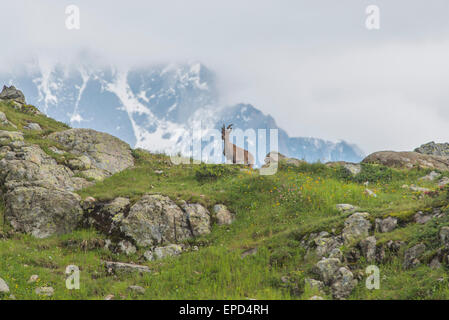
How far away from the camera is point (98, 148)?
23.5m

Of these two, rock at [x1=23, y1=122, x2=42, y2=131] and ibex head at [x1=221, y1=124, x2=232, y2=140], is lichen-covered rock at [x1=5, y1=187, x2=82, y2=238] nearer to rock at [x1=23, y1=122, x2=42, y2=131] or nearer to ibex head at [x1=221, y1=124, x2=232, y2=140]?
rock at [x1=23, y1=122, x2=42, y2=131]

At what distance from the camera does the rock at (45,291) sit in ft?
34.0

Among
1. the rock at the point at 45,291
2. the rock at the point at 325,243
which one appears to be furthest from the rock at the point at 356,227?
the rock at the point at 45,291

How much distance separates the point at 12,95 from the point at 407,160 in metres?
33.3

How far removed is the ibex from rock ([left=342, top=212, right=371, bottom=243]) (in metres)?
16.6

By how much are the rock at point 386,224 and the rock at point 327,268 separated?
2504mm

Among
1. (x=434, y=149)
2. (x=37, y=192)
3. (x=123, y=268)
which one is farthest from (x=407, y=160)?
(x=37, y=192)

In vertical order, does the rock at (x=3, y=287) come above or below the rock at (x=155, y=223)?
below

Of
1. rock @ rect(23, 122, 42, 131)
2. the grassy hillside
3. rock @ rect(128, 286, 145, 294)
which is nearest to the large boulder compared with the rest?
the grassy hillside

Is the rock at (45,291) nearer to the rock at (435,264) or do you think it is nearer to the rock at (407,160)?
the rock at (435,264)

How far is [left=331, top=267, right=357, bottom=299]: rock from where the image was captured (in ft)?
32.3

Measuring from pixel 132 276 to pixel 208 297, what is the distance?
3320 mm

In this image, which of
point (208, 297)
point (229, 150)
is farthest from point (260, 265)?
point (229, 150)

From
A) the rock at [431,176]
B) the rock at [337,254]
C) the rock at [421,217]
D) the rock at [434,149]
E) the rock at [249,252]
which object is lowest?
the rock at [249,252]
